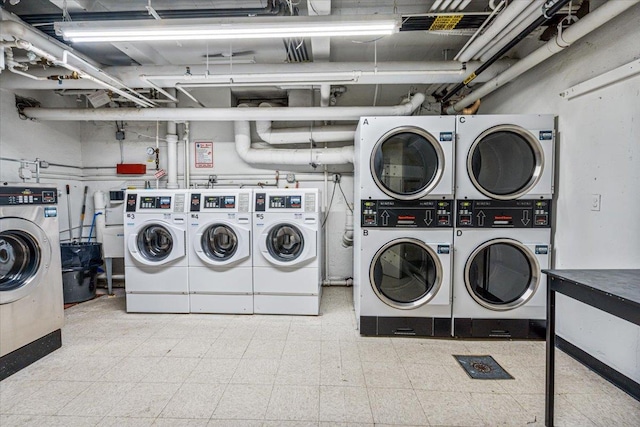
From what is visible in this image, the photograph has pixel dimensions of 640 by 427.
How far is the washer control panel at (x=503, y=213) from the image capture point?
2.64 metres

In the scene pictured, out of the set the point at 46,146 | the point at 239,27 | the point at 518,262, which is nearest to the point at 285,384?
the point at 518,262

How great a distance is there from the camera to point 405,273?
A: 10.0ft

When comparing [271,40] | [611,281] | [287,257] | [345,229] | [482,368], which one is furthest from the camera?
[345,229]

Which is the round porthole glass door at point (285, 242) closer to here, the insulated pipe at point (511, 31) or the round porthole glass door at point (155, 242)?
the round porthole glass door at point (155, 242)

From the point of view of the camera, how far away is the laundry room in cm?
196

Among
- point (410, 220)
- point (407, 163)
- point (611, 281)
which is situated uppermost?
point (407, 163)

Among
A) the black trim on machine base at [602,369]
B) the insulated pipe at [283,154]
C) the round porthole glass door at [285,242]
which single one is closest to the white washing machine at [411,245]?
the round porthole glass door at [285,242]

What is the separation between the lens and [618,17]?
203 centimetres

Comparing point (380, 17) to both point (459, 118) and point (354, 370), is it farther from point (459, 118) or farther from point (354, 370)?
point (354, 370)

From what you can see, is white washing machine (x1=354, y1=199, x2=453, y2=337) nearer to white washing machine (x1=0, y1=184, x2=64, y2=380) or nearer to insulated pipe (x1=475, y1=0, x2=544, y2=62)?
insulated pipe (x1=475, y1=0, x2=544, y2=62)

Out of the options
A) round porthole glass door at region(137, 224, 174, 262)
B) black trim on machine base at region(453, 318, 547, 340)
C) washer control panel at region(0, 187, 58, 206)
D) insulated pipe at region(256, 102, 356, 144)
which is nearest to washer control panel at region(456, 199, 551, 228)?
black trim on machine base at region(453, 318, 547, 340)

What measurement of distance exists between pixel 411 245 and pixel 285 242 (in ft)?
5.00

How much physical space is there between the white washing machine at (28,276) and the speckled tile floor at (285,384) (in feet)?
0.61

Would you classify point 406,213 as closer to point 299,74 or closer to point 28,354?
point 299,74
